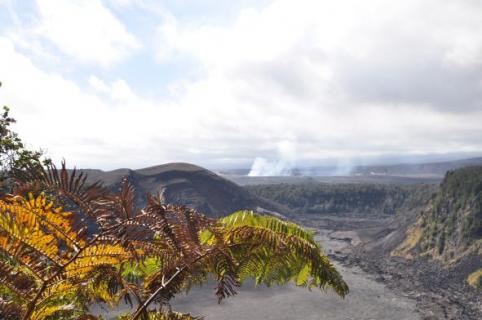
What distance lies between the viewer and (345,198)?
585ft

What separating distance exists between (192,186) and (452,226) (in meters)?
70.3

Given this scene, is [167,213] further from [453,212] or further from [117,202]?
[453,212]

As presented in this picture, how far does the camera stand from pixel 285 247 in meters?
5.86

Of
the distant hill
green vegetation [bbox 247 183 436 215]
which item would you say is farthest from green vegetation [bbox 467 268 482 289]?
green vegetation [bbox 247 183 436 215]

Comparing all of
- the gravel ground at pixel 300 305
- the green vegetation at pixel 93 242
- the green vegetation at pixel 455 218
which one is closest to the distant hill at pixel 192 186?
the green vegetation at pixel 455 218

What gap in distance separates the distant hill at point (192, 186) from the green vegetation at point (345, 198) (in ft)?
104

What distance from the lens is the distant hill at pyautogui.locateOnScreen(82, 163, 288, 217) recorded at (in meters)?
123

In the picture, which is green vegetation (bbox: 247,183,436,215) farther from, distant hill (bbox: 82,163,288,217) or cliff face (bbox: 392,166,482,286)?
cliff face (bbox: 392,166,482,286)

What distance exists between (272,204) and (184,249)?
151m

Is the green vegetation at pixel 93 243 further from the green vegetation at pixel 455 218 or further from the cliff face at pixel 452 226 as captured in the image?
the green vegetation at pixel 455 218

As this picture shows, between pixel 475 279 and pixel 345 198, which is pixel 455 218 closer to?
pixel 475 279

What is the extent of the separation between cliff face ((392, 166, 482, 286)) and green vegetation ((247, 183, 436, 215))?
68.5 m

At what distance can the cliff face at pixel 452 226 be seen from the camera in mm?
79312

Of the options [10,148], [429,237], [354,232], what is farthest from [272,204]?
[10,148]
